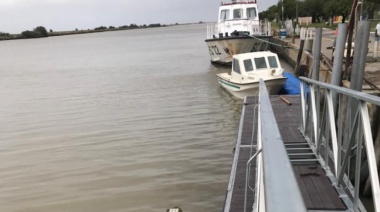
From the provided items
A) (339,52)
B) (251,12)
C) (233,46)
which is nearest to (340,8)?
(251,12)

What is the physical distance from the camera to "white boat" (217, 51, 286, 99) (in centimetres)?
1372

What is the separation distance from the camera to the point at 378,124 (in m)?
5.84

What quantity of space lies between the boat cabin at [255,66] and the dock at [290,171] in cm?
540

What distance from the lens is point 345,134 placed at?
4.65m

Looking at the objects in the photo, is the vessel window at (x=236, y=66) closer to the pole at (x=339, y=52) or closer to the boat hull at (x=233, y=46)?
the boat hull at (x=233, y=46)

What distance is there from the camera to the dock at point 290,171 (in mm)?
1043

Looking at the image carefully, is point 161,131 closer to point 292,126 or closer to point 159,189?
point 159,189

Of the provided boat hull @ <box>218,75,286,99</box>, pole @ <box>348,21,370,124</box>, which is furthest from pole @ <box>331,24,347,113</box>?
boat hull @ <box>218,75,286,99</box>

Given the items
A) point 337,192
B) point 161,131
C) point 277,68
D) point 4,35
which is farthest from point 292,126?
point 4,35

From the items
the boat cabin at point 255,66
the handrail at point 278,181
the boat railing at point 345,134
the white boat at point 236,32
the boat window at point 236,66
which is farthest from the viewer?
the white boat at point 236,32

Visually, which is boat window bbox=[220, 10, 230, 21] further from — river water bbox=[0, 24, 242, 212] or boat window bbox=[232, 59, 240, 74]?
boat window bbox=[232, 59, 240, 74]

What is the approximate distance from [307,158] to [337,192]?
1149 millimetres

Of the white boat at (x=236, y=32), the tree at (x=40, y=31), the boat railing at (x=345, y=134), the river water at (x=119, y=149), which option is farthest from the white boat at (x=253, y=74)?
the tree at (x=40, y=31)

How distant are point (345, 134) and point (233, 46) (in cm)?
1937
